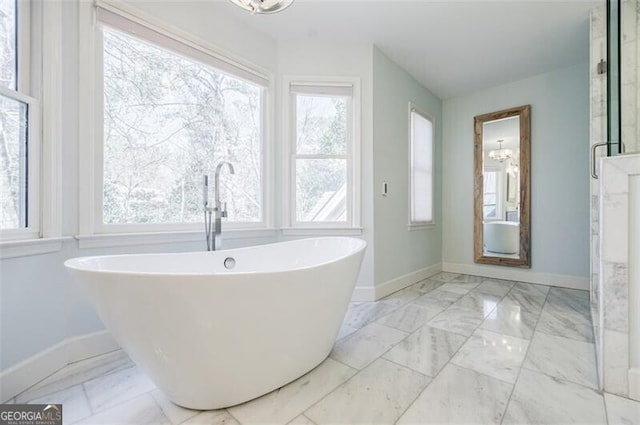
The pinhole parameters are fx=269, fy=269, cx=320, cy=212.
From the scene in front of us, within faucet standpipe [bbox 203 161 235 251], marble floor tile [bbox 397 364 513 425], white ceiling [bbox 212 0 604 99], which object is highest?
white ceiling [bbox 212 0 604 99]

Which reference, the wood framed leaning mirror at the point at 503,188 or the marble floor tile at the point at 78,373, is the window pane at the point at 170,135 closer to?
the marble floor tile at the point at 78,373

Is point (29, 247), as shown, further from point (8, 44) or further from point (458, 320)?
point (458, 320)

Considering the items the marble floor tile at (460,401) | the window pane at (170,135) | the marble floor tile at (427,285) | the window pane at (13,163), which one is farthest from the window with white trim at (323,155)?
the window pane at (13,163)

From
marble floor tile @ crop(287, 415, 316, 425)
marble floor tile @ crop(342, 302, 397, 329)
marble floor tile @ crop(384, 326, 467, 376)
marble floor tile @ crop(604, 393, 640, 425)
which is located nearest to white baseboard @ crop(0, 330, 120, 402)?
marble floor tile @ crop(287, 415, 316, 425)

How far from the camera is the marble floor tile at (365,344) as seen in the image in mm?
1512

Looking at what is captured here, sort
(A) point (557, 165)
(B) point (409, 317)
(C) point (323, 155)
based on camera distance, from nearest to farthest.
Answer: (B) point (409, 317)
(C) point (323, 155)
(A) point (557, 165)

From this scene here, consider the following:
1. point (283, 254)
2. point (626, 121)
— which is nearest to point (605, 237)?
point (626, 121)

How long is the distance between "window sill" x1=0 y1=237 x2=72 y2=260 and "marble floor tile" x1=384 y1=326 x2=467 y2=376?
6.13 ft

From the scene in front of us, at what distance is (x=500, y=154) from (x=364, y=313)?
2.64 m

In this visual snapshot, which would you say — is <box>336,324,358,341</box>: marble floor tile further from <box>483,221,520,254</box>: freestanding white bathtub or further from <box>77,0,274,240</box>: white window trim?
<box>483,221,520,254</box>: freestanding white bathtub

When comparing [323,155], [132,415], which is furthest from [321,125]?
[132,415]

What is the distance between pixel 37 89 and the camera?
138 cm

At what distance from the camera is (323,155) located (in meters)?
2.55
